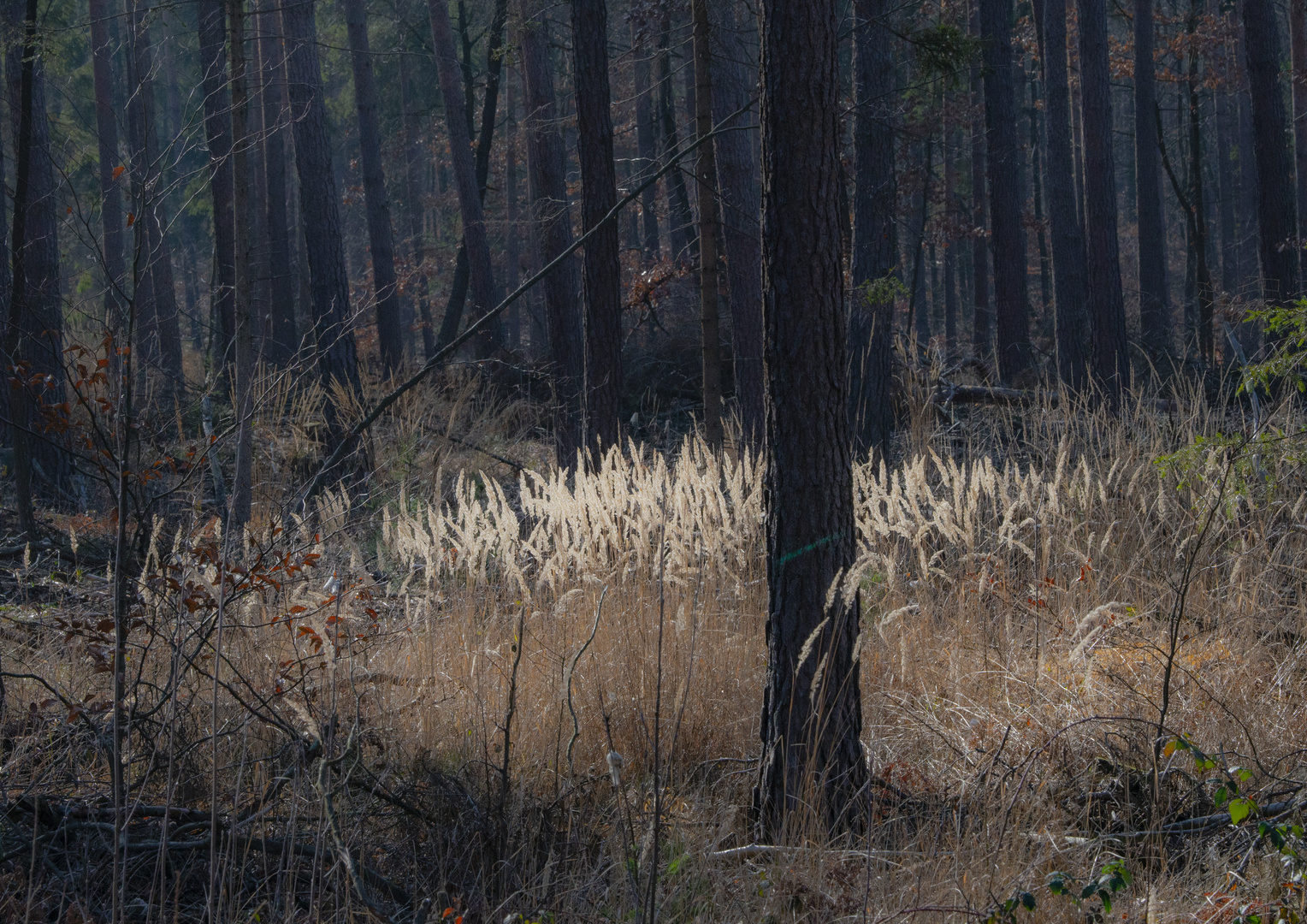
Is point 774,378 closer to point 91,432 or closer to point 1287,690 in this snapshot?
point 1287,690

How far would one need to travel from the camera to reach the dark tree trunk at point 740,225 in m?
8.15

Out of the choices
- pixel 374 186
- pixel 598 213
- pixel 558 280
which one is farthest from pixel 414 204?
pixel 598 213

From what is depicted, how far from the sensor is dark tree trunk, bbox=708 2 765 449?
8.15 m

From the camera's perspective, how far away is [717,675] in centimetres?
404

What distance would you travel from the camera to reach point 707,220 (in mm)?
7426

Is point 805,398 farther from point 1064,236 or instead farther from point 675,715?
point 1064,236

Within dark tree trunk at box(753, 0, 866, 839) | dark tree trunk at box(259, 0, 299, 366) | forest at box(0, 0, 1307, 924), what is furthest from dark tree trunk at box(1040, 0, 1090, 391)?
dark tree trunk at box(753, 0, 866, 839)

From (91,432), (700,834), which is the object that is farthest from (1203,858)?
(91,432)

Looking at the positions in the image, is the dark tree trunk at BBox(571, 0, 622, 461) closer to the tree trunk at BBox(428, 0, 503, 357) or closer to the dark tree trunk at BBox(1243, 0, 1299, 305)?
the tree trunk at BBox(428, 0, 503, 357)


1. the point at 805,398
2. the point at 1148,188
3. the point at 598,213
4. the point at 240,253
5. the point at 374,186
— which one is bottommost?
the point at 805,398

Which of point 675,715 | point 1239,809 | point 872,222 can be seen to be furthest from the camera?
point 872,222

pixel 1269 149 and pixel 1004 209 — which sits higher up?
pixel 1269 149

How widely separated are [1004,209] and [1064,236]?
1519 mm

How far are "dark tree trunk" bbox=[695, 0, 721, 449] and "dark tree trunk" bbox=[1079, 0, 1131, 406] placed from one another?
7193 mm
